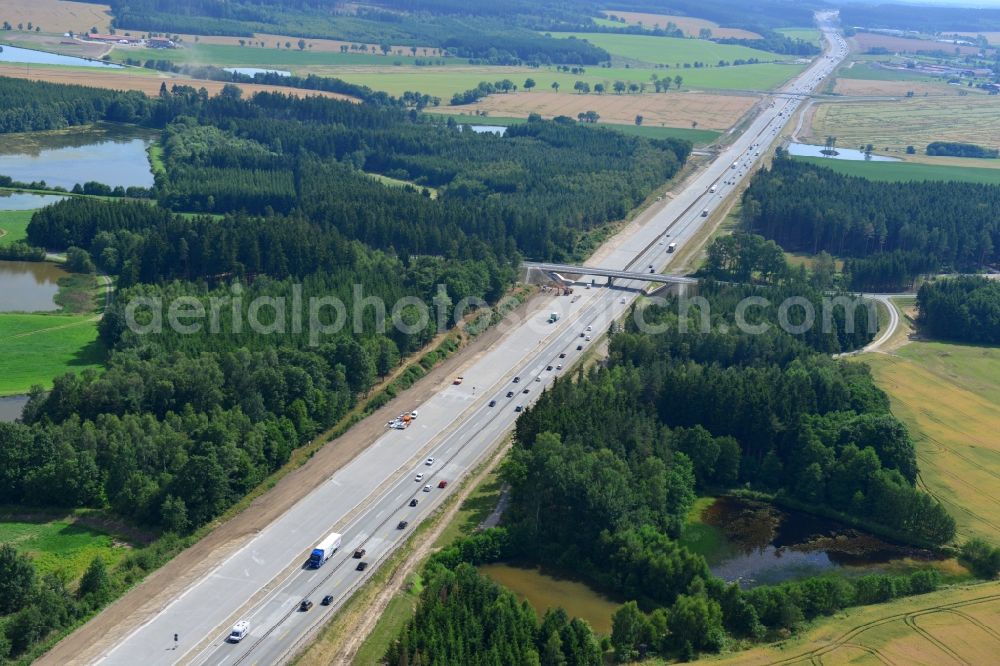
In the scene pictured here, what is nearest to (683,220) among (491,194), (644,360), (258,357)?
(491,194)

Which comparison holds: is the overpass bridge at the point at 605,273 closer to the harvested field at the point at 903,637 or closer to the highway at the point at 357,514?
the highway at the point at 357,514

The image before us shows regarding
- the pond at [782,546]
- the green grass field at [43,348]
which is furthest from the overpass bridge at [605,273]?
the green grass field at [43,348]

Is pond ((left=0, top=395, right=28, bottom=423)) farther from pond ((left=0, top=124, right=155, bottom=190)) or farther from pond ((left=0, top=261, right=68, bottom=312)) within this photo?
pond ((left=0, top=124, right=155, bottom=190))

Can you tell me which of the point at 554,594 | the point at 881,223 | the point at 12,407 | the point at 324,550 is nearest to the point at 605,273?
the point at 881,223

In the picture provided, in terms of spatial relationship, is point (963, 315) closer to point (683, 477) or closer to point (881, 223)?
point (881, 223)

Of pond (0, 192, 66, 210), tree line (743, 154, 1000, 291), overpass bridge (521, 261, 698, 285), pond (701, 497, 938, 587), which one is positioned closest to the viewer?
pond (701, 497, 938, 587)

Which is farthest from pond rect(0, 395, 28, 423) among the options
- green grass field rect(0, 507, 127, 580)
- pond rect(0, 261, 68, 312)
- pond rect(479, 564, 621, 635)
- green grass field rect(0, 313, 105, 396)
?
pond rect(479, 564, 621, 635)
